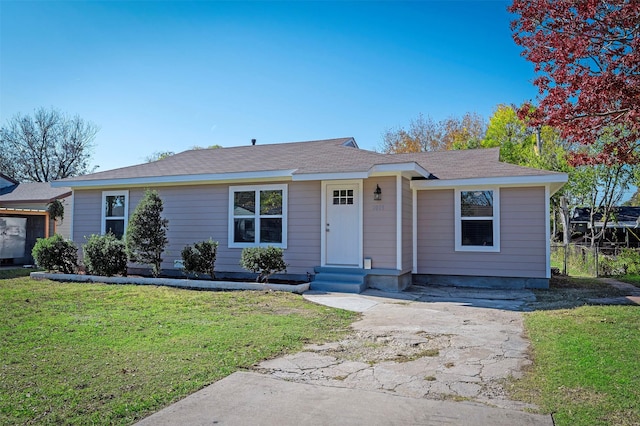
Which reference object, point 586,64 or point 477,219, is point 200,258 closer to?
point 477,219

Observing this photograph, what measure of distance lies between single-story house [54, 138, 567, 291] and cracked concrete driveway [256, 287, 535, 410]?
7.70 feet

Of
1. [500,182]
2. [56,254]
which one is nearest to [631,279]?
[500,182]

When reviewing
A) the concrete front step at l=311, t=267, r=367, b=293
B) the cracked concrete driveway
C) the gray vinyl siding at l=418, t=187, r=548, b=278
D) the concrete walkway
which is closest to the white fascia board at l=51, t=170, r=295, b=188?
the concrete front step at l=311, t=267, r=367, b=293

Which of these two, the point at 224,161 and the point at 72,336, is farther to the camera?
the point at 224,161

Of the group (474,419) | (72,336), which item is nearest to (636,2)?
(474,419)

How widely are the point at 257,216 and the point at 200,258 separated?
172 centimetres

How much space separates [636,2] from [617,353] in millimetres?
4025

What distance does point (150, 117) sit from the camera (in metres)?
18.1

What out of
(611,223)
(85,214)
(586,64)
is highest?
(586,64)

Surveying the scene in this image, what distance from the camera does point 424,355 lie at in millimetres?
4852

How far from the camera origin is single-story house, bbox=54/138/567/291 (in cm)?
991

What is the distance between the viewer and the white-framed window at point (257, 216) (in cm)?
1094

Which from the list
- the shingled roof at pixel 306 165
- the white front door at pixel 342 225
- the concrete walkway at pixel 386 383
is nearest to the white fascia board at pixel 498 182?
the shingled roof at pixel 306 165

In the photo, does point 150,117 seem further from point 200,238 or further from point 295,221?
point 295,221
